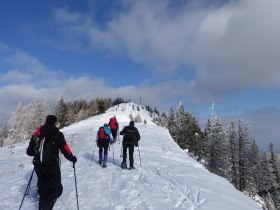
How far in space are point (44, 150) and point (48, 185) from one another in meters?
0.98

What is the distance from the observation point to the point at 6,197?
1165cm

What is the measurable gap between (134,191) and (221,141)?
166 feet

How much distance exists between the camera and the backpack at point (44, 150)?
8.87m

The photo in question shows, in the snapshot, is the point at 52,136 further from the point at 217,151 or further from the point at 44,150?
the point at 217,151

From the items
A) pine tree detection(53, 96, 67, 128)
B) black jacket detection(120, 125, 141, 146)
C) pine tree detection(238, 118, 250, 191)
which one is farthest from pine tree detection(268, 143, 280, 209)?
black jacket detection(120, 125, 141, 146)

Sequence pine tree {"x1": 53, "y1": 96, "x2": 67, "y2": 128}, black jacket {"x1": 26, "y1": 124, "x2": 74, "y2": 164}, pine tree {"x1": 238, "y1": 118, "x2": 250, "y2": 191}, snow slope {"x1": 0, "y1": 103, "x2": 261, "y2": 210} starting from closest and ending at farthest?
black jacket {"x1": 26, "y1": 124, "x2": 74, "y2": 164}
snow slope {"x1": 0, "y1": 103, "x2": 261, "y2": 210}
pine tree {"x1": 238, "y1": 118, "x2": 250, "y2": 191}
pine tree {"x1": 53, "y1": 96, "x2": 67, "y2": 128}

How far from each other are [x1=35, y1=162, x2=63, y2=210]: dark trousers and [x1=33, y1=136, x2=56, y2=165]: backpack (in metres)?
0.19

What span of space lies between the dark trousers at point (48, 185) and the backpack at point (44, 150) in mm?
186

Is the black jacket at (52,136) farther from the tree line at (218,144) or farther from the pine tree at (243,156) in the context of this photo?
the pine tree at (243,156)

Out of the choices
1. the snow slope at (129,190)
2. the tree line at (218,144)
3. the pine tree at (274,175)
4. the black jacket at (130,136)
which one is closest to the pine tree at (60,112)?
the tree line at (218,144)

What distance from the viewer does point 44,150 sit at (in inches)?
351

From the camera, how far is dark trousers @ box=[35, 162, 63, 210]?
8.95m

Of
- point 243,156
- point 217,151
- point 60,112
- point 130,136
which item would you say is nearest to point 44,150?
point 130,136

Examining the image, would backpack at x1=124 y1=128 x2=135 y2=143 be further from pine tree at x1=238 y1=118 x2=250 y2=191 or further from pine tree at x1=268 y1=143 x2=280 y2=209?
pine tree at x1=268 y1=143 x2=280 y2=209
